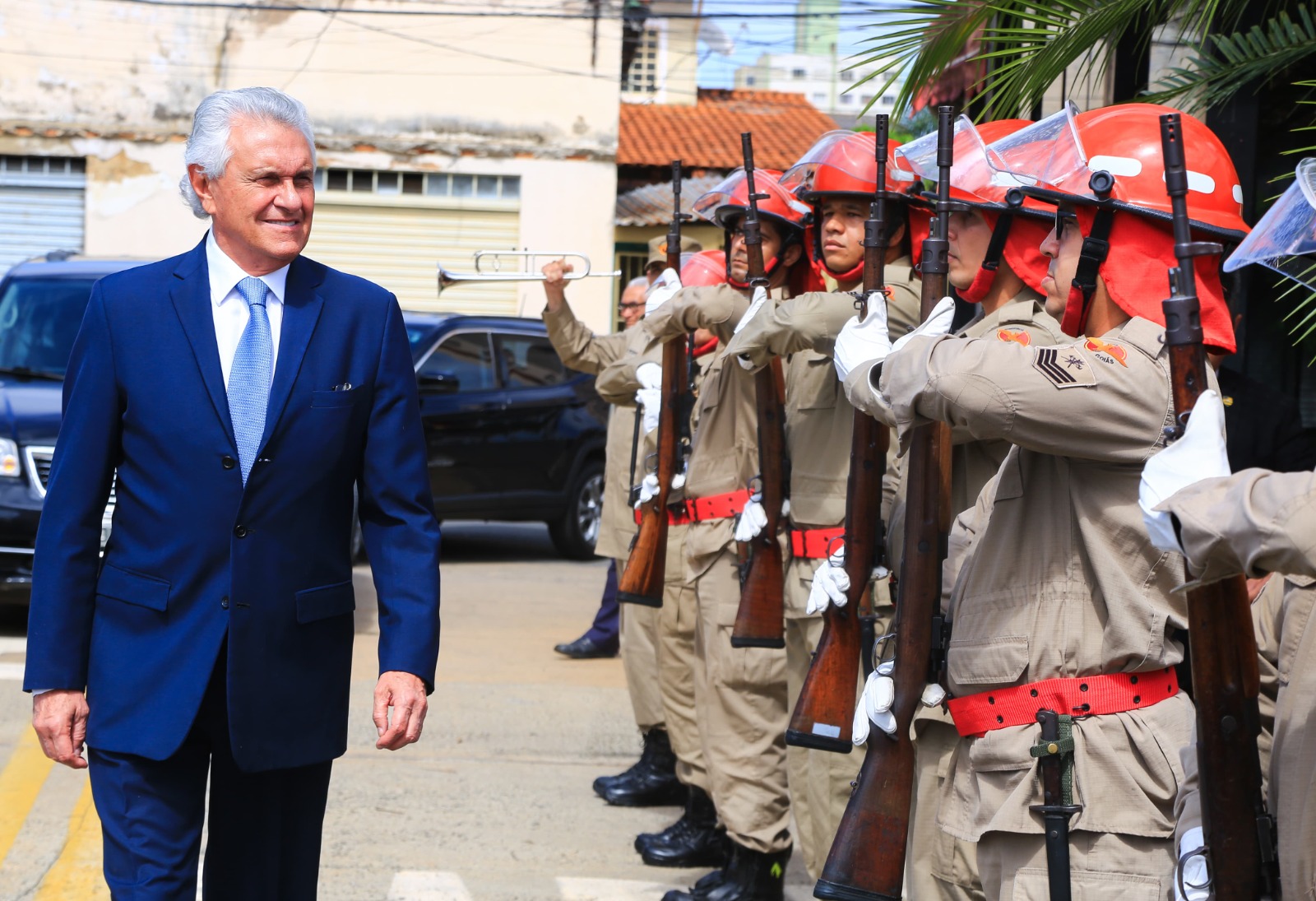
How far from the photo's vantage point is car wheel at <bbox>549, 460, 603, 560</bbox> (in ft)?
41.2

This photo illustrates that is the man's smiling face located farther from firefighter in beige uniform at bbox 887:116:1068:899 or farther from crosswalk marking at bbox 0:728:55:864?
crosswalk marking at bbox 0:728:55:864

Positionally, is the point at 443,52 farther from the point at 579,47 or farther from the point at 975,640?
the point at 975,640

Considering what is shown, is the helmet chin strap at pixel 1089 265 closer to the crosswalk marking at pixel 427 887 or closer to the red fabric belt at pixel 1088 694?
Answer: the red fabric belt at pixel 1088 694

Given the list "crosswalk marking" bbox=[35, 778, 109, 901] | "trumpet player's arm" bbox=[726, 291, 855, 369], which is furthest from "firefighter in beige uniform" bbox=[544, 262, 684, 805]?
"trumpet player's arm" bbox=[726, 291, 855, 369]

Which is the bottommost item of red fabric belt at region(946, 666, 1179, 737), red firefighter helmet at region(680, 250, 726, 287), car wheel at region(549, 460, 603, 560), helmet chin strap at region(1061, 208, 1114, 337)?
car wheel at region(549, 460, 603, 560)

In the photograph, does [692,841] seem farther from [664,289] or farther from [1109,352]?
[1109,352]

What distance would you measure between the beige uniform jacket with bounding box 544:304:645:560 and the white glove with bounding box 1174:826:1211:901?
4543mm

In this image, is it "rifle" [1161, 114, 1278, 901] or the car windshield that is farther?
the car windshield

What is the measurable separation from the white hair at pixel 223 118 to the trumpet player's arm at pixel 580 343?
13.5 feet

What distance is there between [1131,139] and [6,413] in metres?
7.05

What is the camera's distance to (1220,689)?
2.32m

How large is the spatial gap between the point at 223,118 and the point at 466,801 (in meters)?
3.53

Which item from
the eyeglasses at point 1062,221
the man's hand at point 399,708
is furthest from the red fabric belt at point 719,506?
the eyeglasses at point 1062,221

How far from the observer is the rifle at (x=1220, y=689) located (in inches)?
→ 89.6
